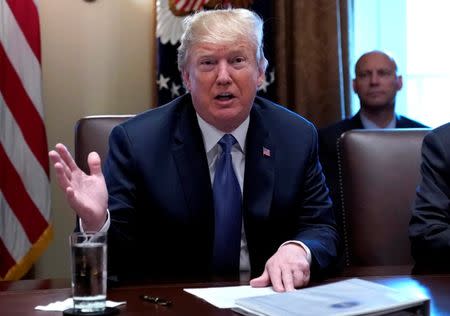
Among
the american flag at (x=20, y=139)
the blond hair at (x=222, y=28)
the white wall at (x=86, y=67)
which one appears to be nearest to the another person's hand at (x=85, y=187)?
the blond hair at (x=222, y=28)

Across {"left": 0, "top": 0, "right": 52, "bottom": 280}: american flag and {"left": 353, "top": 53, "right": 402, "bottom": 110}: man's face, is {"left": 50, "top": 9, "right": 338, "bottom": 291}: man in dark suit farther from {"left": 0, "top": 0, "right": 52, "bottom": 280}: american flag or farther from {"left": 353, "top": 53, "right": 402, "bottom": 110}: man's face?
{"left": 353, "top": 53, "right": 402, "bottom": 110}: man's face

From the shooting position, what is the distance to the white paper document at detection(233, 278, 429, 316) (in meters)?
1.39

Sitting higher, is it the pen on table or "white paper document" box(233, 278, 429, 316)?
"white paper document" box(233, 278, 429, 316)

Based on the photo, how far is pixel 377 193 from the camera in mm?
2438

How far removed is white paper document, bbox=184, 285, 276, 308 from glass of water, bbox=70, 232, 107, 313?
0.23 meters

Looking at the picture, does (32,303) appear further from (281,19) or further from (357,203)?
(281,19)

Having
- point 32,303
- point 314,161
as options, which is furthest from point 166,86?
point 32,303

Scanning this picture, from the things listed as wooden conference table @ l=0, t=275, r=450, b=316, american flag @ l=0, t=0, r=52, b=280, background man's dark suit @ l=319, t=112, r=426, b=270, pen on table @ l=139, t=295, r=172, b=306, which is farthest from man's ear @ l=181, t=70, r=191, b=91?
american flag @ l=0, t=0, r=52, b=280

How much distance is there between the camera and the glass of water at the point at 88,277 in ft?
4.89

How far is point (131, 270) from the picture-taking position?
7.15ft

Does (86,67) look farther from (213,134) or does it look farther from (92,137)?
(213,134)

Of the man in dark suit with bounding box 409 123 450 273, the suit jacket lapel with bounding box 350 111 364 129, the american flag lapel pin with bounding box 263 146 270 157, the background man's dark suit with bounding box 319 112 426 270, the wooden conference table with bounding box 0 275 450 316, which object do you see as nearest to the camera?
the wooden conference table with bounding box 0 275 450 316

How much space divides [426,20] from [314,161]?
2.40m

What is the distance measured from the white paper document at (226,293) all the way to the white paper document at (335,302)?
0.07 m
